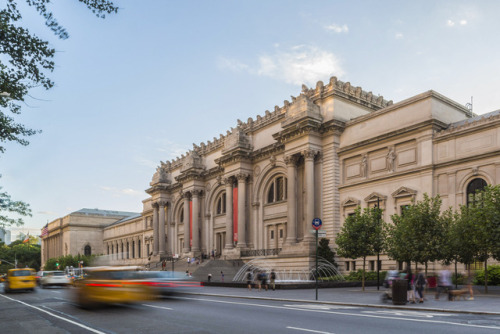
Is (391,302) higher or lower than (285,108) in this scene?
lower

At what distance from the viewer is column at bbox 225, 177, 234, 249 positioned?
54.7m

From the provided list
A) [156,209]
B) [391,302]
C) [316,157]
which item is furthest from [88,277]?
[156,209]

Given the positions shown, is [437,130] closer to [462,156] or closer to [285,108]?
[462,156]

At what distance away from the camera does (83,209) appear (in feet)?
443

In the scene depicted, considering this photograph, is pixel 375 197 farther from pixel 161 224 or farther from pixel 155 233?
pixel 155 233

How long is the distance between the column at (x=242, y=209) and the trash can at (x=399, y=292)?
33.8 metres

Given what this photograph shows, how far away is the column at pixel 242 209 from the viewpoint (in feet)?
174

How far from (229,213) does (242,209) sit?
2743 mm

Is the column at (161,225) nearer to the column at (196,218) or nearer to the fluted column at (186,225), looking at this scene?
the fluted column at (186,225)

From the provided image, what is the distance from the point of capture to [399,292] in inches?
773

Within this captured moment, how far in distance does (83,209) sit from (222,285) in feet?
348

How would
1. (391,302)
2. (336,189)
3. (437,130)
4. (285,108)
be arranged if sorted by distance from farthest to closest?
1. (285,108)
2. (336,189)
3. (437,130)
4. (391,302)

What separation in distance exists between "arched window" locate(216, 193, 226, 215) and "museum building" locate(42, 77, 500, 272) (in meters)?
0.13

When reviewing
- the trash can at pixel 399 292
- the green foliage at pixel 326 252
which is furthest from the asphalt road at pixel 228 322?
the green foliage at pixel 326 252
